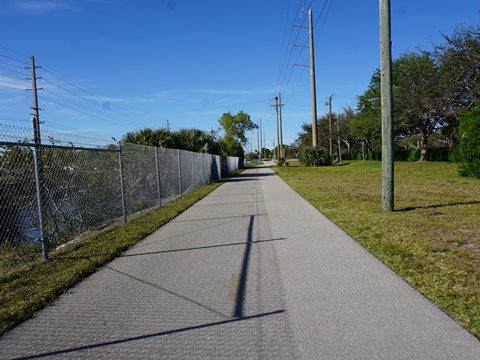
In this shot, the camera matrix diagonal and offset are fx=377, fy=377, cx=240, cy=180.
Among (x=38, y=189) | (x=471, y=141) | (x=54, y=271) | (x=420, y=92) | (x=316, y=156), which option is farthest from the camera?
(x=316, y=156)

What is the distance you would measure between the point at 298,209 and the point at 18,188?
7.43 m

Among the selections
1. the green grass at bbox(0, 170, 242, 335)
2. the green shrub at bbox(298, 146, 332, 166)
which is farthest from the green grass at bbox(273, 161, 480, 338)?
the green shrub at bbox(298, 146, 332, 166)

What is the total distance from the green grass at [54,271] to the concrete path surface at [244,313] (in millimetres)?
195

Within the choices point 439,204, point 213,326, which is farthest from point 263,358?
point 439,204

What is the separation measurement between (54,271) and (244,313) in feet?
10.5

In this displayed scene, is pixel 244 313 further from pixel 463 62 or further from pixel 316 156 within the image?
pixel 316 156

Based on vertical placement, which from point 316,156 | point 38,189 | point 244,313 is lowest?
point 244,313

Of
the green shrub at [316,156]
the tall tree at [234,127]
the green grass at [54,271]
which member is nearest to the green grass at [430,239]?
the green grass at [54,271]

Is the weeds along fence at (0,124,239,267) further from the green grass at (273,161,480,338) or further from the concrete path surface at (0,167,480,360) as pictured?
the green grass at (273,161,480,338)

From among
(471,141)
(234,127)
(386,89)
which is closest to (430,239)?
(386,89)

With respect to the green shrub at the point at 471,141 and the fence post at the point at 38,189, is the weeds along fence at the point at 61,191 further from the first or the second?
the green shrub at the point at 471,141

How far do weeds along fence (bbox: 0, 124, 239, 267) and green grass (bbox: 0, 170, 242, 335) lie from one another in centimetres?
29

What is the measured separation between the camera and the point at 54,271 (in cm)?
550

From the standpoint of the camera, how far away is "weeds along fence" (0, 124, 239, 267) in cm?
595
